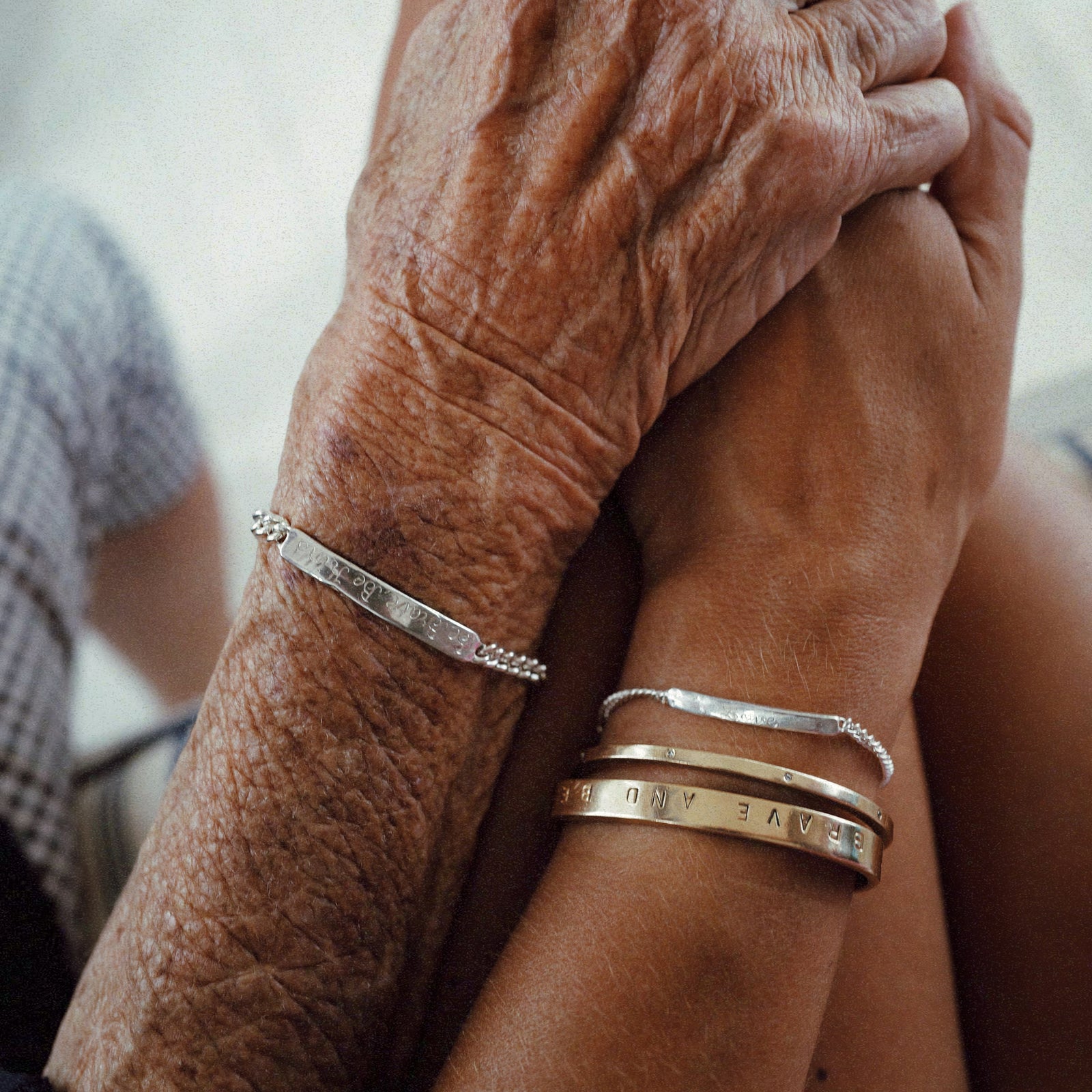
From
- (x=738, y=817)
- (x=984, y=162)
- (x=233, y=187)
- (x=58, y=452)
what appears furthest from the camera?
(x=233, y=187)

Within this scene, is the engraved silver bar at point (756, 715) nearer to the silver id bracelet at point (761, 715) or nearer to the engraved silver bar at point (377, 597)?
the silver id bracelet at point (761, 715)

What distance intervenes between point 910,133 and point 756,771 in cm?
48

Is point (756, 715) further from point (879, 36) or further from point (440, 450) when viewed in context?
point (879, 36)

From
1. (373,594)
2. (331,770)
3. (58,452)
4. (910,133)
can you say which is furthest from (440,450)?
(58,452)

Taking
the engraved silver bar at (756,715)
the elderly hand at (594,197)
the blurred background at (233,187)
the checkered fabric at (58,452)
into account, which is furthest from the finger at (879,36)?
the blurred background at (233,187)

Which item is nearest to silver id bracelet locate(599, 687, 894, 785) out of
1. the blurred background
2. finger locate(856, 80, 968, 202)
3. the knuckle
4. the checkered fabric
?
finger locate(856, 80, 968, 202)

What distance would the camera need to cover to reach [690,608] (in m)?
0.64

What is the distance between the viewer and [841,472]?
646 mm

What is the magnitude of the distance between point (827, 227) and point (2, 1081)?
830 millimetres

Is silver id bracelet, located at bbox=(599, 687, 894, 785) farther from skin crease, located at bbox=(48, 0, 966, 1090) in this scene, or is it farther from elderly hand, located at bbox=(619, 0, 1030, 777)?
skin crease, located at bbox=(48, 0, 966, 1090)

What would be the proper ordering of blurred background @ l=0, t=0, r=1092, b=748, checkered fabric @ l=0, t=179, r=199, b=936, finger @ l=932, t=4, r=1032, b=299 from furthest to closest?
blurred background @ l=0, t=0, r=1092, b=748, checkered fabric @ l=0, t=179, r=199, b=936, finger @ l=932, t=4, r=1032, b=299

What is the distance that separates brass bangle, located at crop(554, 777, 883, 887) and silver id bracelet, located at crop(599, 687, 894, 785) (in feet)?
0.17

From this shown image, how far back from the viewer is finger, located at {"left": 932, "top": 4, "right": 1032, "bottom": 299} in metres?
0.74

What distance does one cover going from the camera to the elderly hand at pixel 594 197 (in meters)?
0.58
